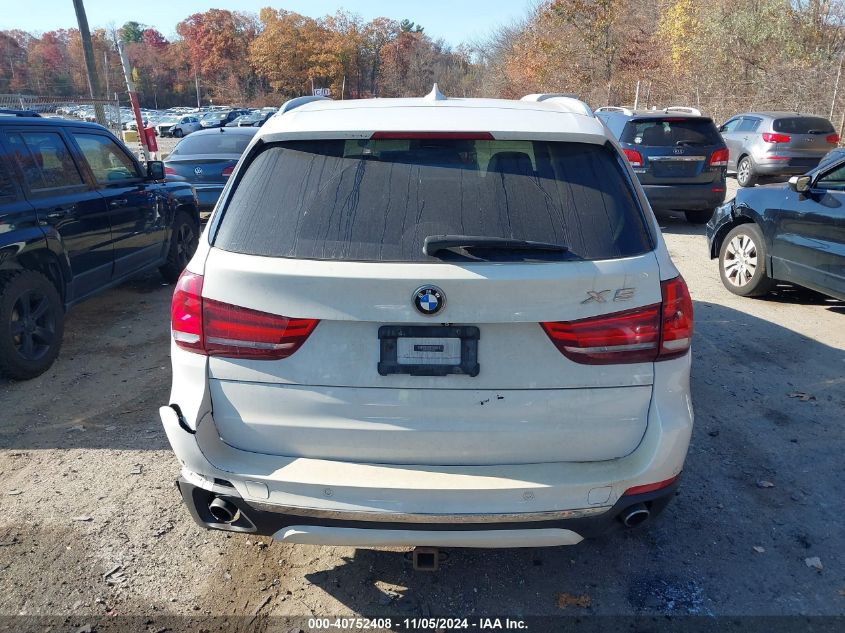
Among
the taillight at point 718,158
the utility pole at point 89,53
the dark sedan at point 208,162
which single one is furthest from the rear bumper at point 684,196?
the utility pole at point 89,53

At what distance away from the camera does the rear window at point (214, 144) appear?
448 inches

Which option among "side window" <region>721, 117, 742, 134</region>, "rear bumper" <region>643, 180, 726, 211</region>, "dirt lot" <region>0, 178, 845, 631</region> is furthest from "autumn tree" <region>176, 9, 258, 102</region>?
"dirt lot" <region>0, 178, 845, 631</region>

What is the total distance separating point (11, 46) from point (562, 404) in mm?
82882

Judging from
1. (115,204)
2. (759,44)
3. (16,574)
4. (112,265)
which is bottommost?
(16,574)

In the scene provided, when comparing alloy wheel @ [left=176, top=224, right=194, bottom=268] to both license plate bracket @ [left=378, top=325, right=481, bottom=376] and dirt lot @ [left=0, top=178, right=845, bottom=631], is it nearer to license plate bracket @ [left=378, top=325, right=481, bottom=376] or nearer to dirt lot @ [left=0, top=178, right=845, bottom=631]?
dirt lot @ [left=0, top=178, right=845, bottom=631]

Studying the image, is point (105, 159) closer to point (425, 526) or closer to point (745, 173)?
point (425, 526)

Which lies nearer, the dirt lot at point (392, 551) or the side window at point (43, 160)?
the dirt lot at point (392, 551)

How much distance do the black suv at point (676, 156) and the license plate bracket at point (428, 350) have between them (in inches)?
354

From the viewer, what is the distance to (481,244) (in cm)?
219

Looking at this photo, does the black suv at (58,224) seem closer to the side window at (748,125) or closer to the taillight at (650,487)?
the taillight at (650,487)

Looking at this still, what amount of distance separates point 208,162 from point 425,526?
9989mm

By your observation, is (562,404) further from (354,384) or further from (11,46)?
(11,46)

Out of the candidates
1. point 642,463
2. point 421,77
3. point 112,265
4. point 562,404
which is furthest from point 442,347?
point 421,77

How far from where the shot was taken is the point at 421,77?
255 ft
